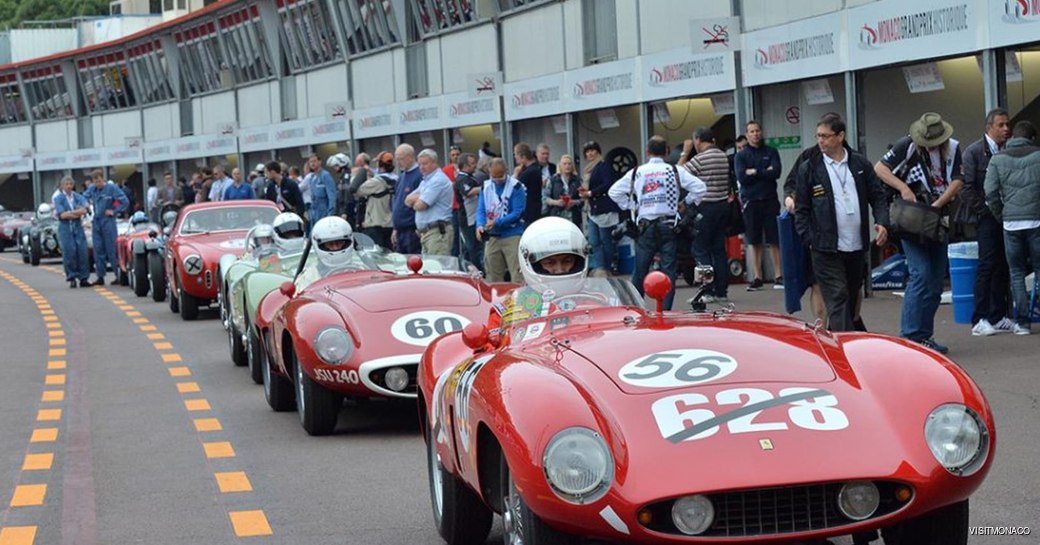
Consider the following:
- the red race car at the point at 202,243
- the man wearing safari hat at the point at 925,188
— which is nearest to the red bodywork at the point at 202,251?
the red race car at the point at 202,243

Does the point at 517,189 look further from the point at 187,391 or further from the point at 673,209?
the point at 187,391

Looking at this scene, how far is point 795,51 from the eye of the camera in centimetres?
2048

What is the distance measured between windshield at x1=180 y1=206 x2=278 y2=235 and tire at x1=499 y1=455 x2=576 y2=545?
1630cm

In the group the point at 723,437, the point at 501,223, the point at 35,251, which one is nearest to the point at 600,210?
the point at 501,223

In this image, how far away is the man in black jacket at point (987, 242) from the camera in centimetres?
1409

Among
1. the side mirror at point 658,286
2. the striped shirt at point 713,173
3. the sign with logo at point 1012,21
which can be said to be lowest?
the side mirror at point 658,286

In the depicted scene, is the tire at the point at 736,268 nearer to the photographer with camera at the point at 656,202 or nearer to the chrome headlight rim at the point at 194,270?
the photographer with camera at the point at 656,202

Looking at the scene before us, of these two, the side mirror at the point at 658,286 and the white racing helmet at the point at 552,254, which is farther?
the white racing helmet at the point at 552,254

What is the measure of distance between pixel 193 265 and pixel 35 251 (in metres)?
22.0

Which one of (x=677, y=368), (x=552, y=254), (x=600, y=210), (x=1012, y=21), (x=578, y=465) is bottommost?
(x=578, y=465)

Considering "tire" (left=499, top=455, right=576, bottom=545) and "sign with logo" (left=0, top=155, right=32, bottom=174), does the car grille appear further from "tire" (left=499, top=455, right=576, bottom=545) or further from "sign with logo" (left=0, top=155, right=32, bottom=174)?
"sign with logo" (left=0, top=155, right=32, bottom=174)

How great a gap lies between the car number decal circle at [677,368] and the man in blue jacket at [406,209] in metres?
13.5

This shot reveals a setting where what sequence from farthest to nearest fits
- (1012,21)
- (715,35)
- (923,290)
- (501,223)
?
1. (715,35)
2. (501,223)
3. (1012,21)
4. (923,290)

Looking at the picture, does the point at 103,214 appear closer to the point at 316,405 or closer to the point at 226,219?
the point at 226,219
